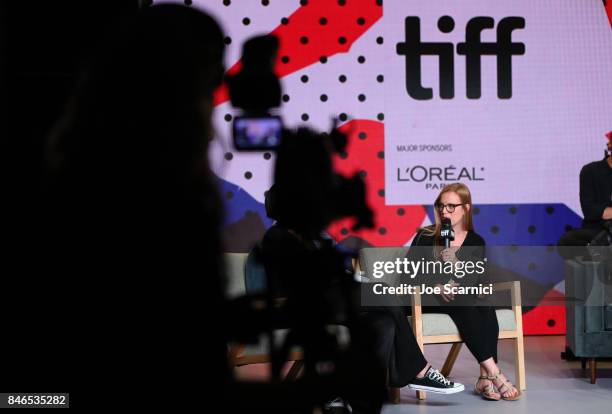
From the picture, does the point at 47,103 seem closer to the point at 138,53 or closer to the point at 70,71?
the point at 70,71

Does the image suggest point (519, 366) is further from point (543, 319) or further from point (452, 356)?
point (543, 319)

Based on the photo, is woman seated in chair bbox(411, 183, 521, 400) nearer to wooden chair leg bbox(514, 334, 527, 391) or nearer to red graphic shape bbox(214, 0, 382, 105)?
wooden chair leg bbox(514, 334, 527, 391)

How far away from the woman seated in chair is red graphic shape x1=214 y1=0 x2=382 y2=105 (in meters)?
1.88

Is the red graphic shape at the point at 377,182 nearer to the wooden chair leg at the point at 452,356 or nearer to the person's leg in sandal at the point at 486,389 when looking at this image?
the wooden chair leg at the point at 452,356

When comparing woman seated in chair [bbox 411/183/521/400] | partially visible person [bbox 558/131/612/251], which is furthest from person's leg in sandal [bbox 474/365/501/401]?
partially visible person [bbox 558/131/612/251]

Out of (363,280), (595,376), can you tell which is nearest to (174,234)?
(363,280)

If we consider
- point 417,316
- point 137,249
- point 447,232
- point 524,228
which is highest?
point 137,249

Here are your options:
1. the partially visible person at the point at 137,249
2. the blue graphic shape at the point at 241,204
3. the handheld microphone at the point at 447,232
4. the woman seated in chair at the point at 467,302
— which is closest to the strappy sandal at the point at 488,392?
the woman seated in chair at the point at 467,302

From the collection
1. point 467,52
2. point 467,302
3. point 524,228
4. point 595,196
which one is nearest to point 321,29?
point 467,52

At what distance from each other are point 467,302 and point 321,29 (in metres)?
2.57

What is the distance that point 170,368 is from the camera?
0.84 m

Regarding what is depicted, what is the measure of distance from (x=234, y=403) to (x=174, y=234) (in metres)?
0.21

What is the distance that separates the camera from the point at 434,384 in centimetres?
361

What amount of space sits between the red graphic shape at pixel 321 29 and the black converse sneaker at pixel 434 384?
2.70 metres
